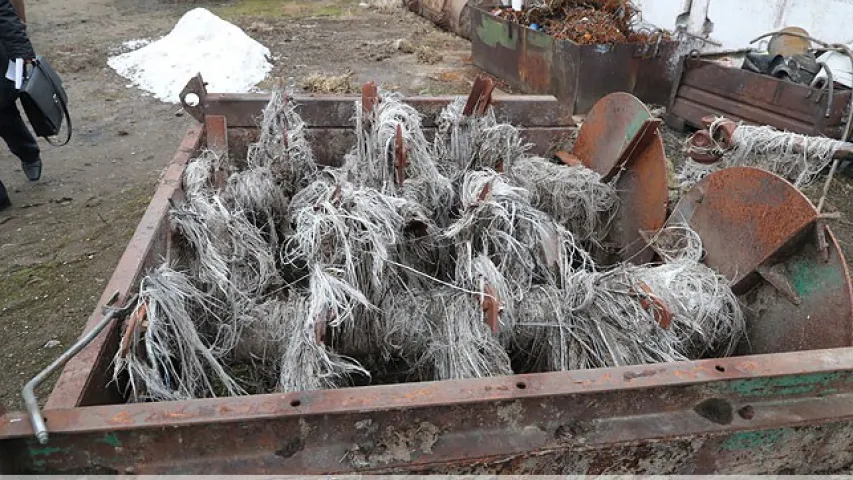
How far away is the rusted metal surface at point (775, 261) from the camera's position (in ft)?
6.41

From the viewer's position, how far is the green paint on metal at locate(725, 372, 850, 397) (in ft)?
5.23

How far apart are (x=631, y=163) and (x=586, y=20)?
4590 mm

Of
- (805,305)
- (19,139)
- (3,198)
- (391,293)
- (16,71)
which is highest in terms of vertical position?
(16,71)

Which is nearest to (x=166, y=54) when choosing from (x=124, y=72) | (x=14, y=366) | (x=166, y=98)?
(x=124, y=72)

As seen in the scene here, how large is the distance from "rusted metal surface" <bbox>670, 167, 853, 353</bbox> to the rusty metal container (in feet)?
13.5

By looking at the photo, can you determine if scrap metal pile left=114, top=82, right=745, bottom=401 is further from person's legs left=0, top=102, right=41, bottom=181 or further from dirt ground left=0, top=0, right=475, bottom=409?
person's legs left=0, top=102, right=41, bottom=181

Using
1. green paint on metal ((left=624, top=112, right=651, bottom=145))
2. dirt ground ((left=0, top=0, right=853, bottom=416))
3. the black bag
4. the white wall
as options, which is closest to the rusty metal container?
dirt ground ((left=0, top=0, right=853, bottom=416))

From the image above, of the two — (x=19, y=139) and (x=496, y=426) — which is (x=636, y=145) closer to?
(x=496, y=426)

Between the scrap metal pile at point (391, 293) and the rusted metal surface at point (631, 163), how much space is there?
25cm

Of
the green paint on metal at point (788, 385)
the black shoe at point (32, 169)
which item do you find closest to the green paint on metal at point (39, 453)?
the green paint on metal at point (788, 385)

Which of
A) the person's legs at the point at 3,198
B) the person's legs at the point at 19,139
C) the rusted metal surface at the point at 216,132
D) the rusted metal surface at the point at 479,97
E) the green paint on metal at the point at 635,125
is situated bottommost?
the person's legs at the point at 3,198

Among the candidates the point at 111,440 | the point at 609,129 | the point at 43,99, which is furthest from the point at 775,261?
the point at 43,99

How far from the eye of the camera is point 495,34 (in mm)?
7844

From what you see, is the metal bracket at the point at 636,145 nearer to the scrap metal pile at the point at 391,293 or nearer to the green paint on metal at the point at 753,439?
the scrap metal pile at the point at 391,293
